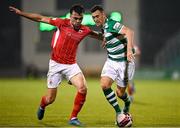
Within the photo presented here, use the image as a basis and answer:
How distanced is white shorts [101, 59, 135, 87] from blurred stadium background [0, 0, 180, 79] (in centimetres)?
1884

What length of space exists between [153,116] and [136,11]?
21164 mm

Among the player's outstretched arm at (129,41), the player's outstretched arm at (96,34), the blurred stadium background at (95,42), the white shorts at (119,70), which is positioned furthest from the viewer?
the blurred stadium background at (95,42)

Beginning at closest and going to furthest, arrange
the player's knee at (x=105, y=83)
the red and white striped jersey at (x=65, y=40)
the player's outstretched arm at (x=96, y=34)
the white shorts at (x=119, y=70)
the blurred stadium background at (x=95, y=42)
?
the player's knee at (x=105, y=83), the white shorts at (x=119, y=70), the red and white striped jersey at (x=65, y=40), the player's outstretched arm at (x=96, y=34), the blurred stadium background at (x=95, y=42)

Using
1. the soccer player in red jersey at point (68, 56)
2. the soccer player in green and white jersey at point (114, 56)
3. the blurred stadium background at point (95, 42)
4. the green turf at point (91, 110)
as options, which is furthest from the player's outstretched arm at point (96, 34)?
the blurred stadium background at point (95, 42)

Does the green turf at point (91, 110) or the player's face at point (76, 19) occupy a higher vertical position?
the player's face at point (76, 19)

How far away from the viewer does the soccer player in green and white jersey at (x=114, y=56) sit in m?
10.4

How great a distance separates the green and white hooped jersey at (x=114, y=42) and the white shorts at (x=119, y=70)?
0.10 m

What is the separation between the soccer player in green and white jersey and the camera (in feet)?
34.2

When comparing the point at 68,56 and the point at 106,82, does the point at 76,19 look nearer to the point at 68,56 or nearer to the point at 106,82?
the point at 68,56

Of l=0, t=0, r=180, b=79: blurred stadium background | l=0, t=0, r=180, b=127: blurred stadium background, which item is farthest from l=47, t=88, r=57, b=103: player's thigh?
l=0, t=0, r=180, b=79: blurred stadium background

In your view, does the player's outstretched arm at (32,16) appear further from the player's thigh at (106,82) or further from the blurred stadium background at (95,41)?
the blurred stadium background at (95,41)

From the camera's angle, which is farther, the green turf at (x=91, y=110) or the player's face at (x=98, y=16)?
the green turf at (x=91, y=110)

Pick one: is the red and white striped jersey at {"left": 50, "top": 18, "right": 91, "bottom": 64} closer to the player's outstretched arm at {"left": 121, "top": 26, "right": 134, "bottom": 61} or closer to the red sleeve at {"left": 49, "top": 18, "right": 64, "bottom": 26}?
the red sleeve at {"left": 49, "top": 18, "right": 64, "bottom": 26}

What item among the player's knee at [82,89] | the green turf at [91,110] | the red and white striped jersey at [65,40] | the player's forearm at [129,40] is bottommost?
the green turf at [91,110]
